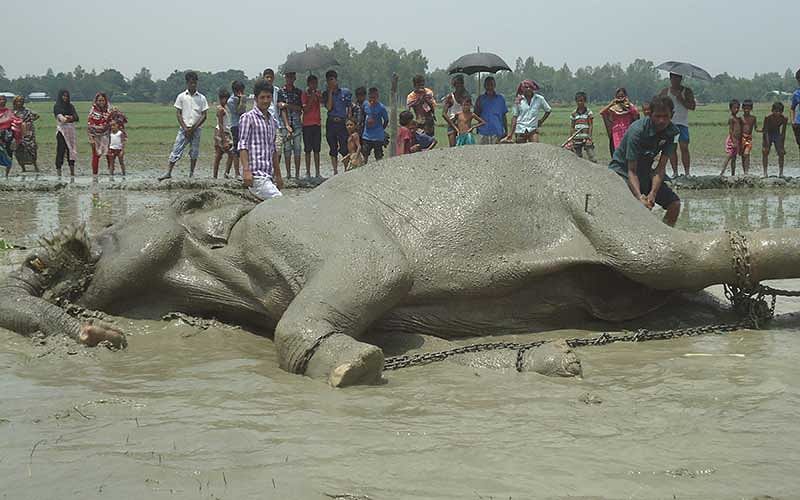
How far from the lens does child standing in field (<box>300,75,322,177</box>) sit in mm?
18422

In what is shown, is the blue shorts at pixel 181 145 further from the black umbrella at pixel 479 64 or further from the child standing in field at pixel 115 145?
the black umbrella at pixel 479 64

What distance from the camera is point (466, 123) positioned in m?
17.1

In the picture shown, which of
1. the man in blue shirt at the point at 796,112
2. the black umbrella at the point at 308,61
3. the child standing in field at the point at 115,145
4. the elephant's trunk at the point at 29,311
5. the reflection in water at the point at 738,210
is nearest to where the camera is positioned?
the elephant's trunk at the point at 29,311

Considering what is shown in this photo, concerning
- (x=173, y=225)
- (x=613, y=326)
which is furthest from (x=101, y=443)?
(x=613, y=326)

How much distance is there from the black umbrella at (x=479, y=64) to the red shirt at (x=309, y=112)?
3140mm

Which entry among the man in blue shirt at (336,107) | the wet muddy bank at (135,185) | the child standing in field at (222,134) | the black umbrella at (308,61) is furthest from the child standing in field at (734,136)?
the child standing in field at (222,134)

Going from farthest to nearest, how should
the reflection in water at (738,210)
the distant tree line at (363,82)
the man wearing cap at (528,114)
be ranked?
1. the distant tree line at (363,82)
2. the man wearing cap at (528,114)
3. the reflection in water at (738,210)

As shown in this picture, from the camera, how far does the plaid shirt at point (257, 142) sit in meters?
10.3

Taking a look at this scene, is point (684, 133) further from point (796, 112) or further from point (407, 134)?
point (407, 134)

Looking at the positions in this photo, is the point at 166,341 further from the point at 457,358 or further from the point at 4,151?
the point at 4,151

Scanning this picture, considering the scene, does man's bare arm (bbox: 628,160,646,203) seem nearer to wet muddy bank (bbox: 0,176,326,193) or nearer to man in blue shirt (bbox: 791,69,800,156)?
wet muddy bank (bbox: 0,176,326,193)

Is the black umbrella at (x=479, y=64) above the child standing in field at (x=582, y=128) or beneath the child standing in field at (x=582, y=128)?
above

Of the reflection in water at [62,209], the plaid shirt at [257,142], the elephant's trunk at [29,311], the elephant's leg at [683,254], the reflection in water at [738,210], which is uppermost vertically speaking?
the plaid shirt at [257,142]

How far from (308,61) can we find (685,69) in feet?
24.6
